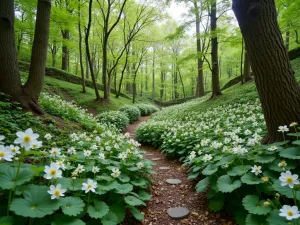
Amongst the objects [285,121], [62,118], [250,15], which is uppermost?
[250,15]

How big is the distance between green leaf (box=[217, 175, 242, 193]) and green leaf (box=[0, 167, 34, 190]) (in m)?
2.01

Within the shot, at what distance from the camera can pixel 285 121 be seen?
3006 millimetres

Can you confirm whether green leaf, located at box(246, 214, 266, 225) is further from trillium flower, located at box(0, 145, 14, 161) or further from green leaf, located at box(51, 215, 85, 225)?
trillium flower, located at box(0, 145, 14, 161)

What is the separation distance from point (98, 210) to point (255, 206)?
1580mm

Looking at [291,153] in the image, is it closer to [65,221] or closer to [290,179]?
[290,179]

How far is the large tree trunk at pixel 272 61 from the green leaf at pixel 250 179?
1.03m

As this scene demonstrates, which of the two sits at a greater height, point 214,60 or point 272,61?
point 214,60

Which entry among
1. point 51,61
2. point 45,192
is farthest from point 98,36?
point 45,192

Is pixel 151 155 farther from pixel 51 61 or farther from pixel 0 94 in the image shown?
pixel 51 61

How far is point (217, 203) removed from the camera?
2648 mm

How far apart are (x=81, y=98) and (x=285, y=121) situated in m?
13.5

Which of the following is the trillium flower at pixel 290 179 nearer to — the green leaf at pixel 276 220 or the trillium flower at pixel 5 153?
the green leaf at pixel 276 220

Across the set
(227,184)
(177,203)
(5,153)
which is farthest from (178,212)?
(5,153)

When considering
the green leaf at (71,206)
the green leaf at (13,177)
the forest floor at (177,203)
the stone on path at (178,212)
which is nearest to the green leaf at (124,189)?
the forest floor at (177,203)
